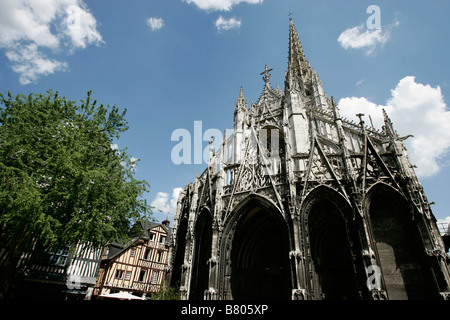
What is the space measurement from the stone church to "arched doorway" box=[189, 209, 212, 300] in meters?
0.05

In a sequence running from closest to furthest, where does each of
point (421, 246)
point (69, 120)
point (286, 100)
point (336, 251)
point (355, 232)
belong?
point (421, 246)
point (355, 232)
point (336, 251)
point (69, 120)
point (286, 100)

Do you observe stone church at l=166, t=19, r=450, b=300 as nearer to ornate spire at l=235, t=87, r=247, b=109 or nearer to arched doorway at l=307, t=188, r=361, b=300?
arched doorway at l=307, t=188, r=361, b=300

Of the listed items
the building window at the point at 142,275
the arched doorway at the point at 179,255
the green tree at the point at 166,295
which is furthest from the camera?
the building window at the point at 142,275

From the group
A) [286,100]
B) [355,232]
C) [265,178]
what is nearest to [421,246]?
[355,232]

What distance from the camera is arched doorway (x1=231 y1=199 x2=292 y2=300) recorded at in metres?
12.2

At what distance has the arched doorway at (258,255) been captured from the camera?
12.2 meters

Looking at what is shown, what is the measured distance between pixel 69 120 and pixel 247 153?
389 inches

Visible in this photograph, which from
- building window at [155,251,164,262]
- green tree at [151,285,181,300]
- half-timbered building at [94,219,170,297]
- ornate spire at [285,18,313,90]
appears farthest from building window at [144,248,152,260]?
ornate spire at [285,18,313,90]

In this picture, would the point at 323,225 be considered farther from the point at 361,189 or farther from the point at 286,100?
the point at 286,100

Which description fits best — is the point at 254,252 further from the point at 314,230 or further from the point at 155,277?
the point at 155,277

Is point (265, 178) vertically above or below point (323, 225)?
above

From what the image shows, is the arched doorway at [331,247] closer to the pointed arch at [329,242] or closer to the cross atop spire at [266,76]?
the pointed arch at [329,242]

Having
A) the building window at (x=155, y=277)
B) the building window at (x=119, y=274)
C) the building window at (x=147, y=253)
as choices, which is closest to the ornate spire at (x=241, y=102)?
the building window at (x=147, y=253)

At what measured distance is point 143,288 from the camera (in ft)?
78.5
